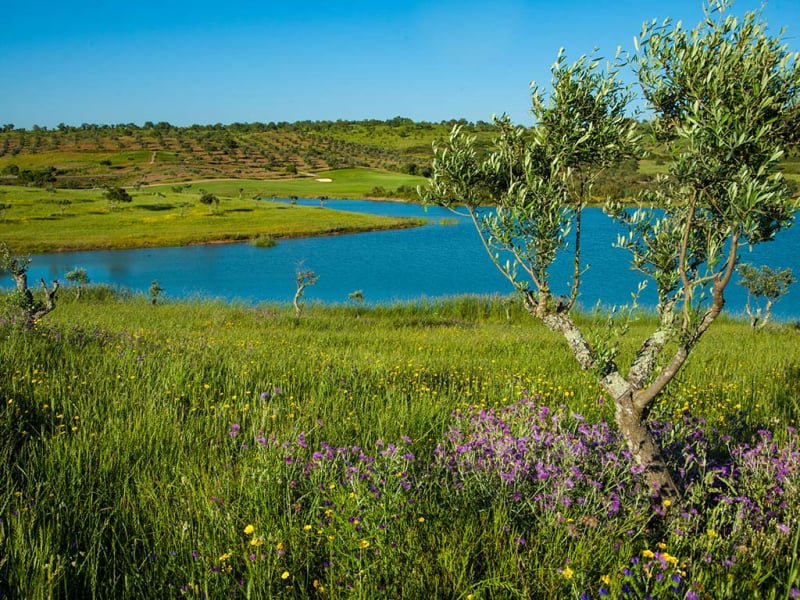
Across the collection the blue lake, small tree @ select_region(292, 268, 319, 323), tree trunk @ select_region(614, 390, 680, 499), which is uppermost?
tree trunk @ select_region(614, 390, 680, 499)

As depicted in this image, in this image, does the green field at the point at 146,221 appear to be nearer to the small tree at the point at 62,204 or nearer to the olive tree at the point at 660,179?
the small tree at the point at 62,204

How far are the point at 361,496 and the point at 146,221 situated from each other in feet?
224

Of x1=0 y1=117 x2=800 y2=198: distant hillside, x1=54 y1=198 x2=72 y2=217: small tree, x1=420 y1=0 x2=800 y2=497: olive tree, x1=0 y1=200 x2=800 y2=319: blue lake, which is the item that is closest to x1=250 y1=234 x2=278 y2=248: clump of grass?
x1=0 y1=200 x2=800 y2=319: blue lake

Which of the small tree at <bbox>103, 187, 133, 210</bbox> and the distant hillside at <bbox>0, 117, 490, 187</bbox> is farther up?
the distant hillside at <bbox>0, 117, 490, 187</bbox>

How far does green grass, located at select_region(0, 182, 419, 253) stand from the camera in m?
53.1

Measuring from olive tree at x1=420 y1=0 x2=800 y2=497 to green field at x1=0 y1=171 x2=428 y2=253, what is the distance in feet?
174

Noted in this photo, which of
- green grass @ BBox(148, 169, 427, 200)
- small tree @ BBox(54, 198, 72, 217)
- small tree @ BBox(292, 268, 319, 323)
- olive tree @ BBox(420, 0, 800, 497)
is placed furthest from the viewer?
green grass @ BBox(148, 169, 427, 200)

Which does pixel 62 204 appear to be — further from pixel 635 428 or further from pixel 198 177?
pixel 635 428

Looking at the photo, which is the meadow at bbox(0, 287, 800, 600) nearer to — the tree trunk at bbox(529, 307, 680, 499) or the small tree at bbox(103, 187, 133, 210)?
the tree trunk at bbox(529, 307, 680, 499)

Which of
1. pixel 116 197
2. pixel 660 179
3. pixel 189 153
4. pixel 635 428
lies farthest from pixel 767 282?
pixel 189 153

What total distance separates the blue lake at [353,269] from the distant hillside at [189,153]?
40529 millimetres

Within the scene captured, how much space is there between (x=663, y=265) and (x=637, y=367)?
3.62 ft

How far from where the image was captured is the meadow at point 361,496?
10.1 feet

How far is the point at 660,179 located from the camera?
4977mm
